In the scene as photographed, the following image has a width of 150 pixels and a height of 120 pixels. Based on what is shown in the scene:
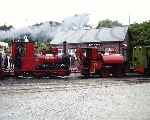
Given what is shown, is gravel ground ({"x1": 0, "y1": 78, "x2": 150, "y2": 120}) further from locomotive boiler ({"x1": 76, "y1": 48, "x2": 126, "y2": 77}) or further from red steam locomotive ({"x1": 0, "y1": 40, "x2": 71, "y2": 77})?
locomotive boiler ({"x1": 76, "y1": 48, "x2": 126, "y2": 77})

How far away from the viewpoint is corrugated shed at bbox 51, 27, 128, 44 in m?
61.3

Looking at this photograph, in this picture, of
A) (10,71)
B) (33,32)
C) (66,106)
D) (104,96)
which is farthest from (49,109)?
(33,32)

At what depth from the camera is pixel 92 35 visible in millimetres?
63188

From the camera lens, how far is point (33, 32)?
37.9m

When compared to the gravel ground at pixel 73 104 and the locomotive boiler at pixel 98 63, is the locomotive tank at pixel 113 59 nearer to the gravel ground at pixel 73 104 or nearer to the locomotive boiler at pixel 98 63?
the locomotive boiler at pixel 98 63

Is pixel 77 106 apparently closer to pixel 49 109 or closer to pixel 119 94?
pixel 49 109

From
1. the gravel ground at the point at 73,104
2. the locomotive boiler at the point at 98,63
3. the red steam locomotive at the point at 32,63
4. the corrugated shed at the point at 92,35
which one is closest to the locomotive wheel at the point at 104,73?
the locomotive boiler at the point at 98,63

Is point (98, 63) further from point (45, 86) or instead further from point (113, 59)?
point (45, 86)

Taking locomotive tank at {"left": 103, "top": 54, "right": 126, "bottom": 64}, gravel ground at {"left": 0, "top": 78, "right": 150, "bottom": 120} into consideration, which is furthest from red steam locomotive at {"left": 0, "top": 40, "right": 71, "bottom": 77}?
gravel ground at {"left": 0, "top": 78, "right": 150, "bottom": 120}

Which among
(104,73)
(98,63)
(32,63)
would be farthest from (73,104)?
(104,73)

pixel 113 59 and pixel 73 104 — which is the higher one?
pixel 113 59

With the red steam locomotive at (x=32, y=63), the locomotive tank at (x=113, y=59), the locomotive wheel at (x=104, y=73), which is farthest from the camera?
the locomotive tank at (x=113, y=59)

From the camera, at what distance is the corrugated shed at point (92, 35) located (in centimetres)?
6134

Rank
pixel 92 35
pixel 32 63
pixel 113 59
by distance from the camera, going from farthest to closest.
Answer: pixel 92 35
pixel 113 59
pixel 32 63
